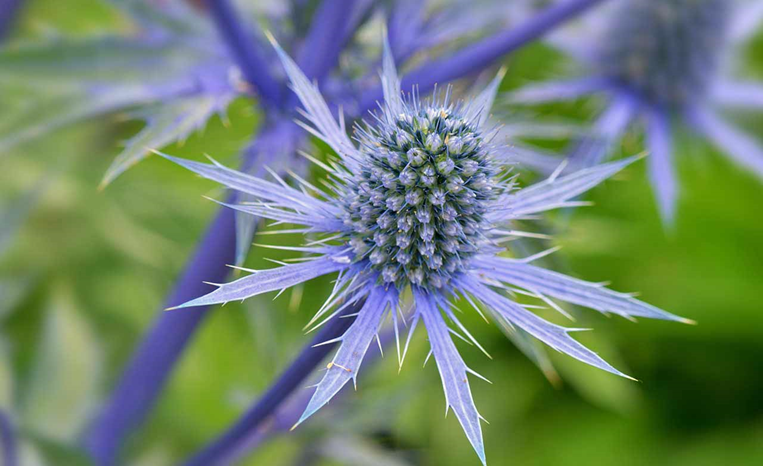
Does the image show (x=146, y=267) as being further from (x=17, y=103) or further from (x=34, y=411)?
(x=17, y=103)

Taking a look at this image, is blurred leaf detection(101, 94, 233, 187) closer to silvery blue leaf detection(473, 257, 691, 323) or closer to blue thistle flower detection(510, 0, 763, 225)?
silvery blue leaf detection(473, 257, 691, 323)

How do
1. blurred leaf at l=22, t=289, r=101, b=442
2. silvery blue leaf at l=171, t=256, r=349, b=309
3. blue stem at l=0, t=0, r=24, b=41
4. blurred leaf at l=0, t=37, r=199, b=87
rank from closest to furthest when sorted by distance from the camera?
silvery blue leaf at l=171, t=256, r=349, b=309 → blurred leaf at l=0, t=37, r=199, b=87 → blurred leaf at l=22, t=289, r=101, b=442 → blue stem at l=0, t=0, r=24, b=41

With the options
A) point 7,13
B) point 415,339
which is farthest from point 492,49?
point 7,13

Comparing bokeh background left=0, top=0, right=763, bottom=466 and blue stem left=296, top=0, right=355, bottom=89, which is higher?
blue stem left=296, top=0, right=355, bottom=89

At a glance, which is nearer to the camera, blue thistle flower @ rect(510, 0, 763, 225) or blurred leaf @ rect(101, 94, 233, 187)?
blurred leaf @ rect(101, 94, 233, 187)

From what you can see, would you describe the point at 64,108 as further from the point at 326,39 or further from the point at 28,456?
the point at 28,456

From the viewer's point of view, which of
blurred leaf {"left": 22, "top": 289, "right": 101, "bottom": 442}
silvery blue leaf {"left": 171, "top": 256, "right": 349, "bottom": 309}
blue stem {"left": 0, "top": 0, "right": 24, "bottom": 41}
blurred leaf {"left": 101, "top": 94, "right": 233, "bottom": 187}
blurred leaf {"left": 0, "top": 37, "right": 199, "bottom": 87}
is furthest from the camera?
blue stem {"left": 0, "top": 0, "right": 24, "bottom": 41}

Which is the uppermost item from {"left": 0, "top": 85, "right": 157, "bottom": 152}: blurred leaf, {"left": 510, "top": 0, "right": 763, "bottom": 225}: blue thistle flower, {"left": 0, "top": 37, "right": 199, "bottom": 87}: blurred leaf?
{"left": 0, "top": 37, "right": 199, "bottom": 87}: blurred leaf

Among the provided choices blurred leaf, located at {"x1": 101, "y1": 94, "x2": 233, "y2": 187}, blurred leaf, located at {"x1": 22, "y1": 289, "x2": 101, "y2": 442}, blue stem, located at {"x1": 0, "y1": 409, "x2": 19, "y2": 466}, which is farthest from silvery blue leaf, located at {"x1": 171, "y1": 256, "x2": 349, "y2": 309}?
blurred leaf, located at {"x1": 22, "y1": 289, "x2": 101, "y2": 442}

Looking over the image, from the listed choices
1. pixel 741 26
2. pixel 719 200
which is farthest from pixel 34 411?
pixel 719 200
